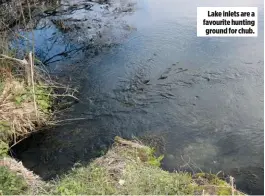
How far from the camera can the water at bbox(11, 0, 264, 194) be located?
20.9ft

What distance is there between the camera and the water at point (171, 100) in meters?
6.36

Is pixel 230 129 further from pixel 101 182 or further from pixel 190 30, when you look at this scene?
pixel 190 30

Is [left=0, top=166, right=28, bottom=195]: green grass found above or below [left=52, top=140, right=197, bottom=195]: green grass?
above

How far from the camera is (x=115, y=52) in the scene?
10094mm

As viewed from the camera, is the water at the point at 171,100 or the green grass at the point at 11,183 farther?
the water at the point at 171,100

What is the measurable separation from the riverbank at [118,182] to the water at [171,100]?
0.94m

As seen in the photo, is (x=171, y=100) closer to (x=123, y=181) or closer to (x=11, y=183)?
(x=123, y=181)

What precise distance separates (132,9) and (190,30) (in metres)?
3.02

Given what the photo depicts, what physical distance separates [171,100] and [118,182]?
3462 millimetres

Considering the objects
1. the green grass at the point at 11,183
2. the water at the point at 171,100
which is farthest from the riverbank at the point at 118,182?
the water at the point at 171,100

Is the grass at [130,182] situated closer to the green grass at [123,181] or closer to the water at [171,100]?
the green grass at [123,181]

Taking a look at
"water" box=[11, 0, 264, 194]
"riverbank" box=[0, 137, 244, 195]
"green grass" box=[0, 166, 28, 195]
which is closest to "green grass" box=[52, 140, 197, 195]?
"riverbank" box=[0, 137, 244, 195]

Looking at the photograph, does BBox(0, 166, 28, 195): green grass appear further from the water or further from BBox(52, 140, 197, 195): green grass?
the water

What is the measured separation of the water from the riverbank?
3.08 ft
